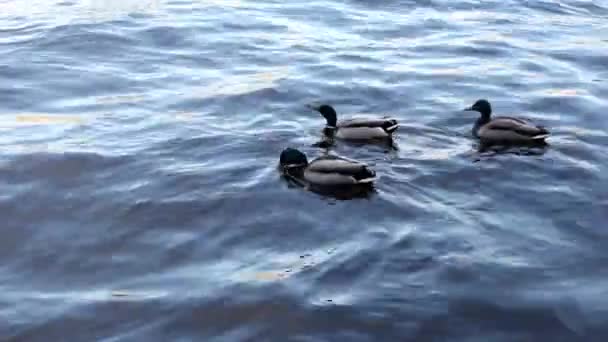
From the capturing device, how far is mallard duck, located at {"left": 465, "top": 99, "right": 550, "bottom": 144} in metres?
13.0

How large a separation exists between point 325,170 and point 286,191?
1.90 ft

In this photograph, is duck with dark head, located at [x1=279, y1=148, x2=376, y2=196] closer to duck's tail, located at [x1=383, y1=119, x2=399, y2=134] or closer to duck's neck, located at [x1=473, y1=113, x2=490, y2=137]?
duck's tail, located at [x1=383, y1=119, x2=399, y2=134]

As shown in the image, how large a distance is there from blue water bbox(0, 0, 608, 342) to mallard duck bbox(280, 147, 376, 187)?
24cm

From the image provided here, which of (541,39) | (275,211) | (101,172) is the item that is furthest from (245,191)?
(541,39)

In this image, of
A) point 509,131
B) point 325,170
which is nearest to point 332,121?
point 325,170

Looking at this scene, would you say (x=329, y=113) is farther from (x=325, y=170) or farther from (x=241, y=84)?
(x=241, y=84)

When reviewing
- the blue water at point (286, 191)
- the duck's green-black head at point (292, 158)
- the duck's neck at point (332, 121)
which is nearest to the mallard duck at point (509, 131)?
the blue water at point (286, 191)

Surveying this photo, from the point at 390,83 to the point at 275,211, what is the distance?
567 cm

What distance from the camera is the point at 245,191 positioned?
11.7 metres

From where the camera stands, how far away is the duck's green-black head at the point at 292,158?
12305 mm

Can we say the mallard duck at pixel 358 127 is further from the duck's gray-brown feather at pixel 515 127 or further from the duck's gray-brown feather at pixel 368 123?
the duck's gray-brown feather at pixel 515 127

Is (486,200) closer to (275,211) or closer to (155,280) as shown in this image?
(275,211)

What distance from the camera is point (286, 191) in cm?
1184

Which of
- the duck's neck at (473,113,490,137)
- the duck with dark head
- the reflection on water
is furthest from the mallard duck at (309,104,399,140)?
the reflection on water
